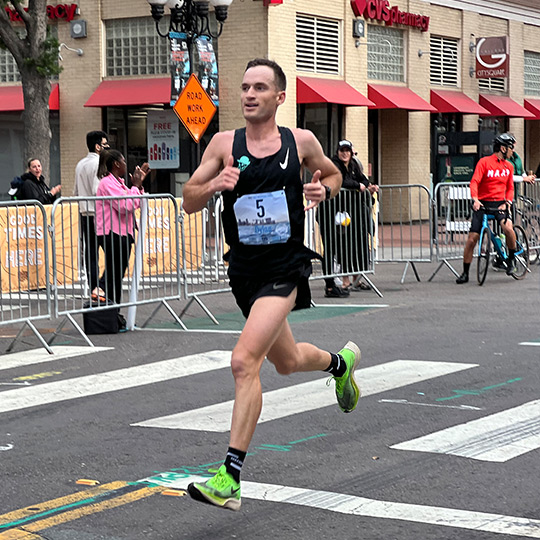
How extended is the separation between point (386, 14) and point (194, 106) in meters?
12.2

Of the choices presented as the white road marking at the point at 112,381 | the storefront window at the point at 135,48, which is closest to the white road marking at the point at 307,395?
the white road marking at the point at 112,381

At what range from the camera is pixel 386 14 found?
28.2 metres

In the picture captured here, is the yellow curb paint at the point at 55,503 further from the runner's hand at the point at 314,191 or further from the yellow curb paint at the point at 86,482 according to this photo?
the runner's hand at the point at 314,191

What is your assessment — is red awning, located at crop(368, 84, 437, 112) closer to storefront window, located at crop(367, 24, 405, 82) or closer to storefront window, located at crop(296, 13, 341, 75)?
storefront window, located at crop(367, 24, 405, 82)

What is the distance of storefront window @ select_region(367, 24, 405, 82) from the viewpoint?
1128 inches

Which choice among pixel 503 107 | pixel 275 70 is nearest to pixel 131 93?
pixel 503 107

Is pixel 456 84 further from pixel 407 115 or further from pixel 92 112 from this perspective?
pixel 92 112

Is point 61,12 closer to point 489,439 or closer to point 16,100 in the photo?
point 16,100

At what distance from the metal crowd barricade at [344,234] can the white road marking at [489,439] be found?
7193 millimetres

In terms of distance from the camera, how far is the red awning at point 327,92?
1003 inches

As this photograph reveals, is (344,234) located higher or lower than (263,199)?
lower

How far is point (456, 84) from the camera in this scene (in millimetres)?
32125

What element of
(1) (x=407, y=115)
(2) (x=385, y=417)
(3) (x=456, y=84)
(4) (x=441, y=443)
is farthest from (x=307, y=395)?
(3) (x=456, y=84)

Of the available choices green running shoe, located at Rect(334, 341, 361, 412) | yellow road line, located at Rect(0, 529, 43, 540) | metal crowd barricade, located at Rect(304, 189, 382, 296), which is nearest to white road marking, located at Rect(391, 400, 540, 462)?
green running shoe, located at Rect(334, 341, 361, 412)
